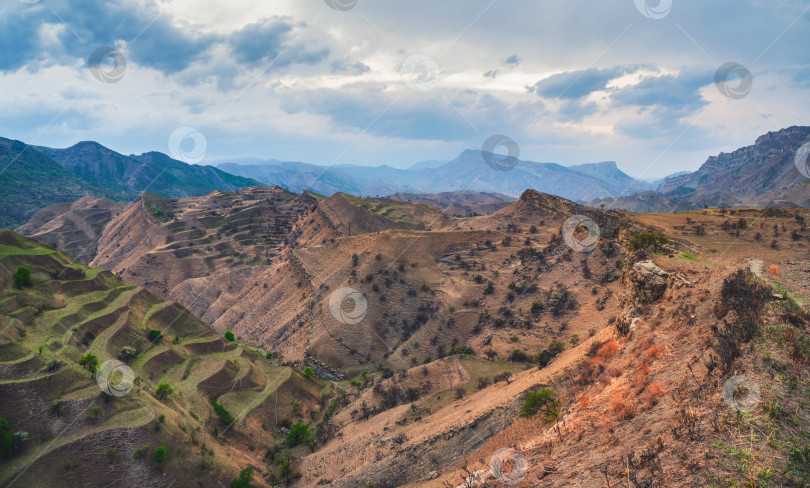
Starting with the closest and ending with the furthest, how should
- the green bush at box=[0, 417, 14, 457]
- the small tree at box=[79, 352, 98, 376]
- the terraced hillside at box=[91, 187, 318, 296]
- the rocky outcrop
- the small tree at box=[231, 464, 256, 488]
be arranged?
the rocky outcrop, the green bush at box=[0, 417, 14, 457], the small tree at box=[231, 464, 256, 488], the small tree at box=[79, 352, 98, 376], the terraced hillside at box=[91, 187, 318, 296]

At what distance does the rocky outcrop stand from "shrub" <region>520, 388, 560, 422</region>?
19.5ft

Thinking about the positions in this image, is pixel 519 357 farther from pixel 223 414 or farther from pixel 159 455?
pixel 159 455

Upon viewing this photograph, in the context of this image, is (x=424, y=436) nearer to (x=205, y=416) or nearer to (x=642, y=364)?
(x=642, y=364)

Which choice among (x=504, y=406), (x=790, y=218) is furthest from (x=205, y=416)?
(x=790, y=218)

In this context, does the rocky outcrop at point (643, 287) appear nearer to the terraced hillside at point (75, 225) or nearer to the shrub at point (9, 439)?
the shrub at point (9, 439)

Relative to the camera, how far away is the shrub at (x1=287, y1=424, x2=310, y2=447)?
33.7 metres

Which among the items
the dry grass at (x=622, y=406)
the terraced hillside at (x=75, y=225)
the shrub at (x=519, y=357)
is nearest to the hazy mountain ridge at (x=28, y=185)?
the terraced hillside at (x=75, y=225)

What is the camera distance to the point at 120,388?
27062mm

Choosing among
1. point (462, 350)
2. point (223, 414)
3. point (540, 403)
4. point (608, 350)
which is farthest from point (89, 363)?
point (608, 350)

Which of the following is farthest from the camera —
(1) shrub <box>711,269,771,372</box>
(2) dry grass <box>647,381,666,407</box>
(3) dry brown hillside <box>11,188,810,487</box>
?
(2) dry grass <box>647,381,666,407</box>

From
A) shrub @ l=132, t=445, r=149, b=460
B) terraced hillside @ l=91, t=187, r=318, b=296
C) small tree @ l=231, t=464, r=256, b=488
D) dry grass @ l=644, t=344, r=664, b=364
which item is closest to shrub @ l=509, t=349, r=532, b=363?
dry grass @ l=644, t=344, r=664, b=364

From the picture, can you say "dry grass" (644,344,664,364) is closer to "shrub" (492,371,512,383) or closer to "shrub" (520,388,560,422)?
"shrub" (520,388,560,422)

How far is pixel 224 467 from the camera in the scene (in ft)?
88.3

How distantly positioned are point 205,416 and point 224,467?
21.1ft
